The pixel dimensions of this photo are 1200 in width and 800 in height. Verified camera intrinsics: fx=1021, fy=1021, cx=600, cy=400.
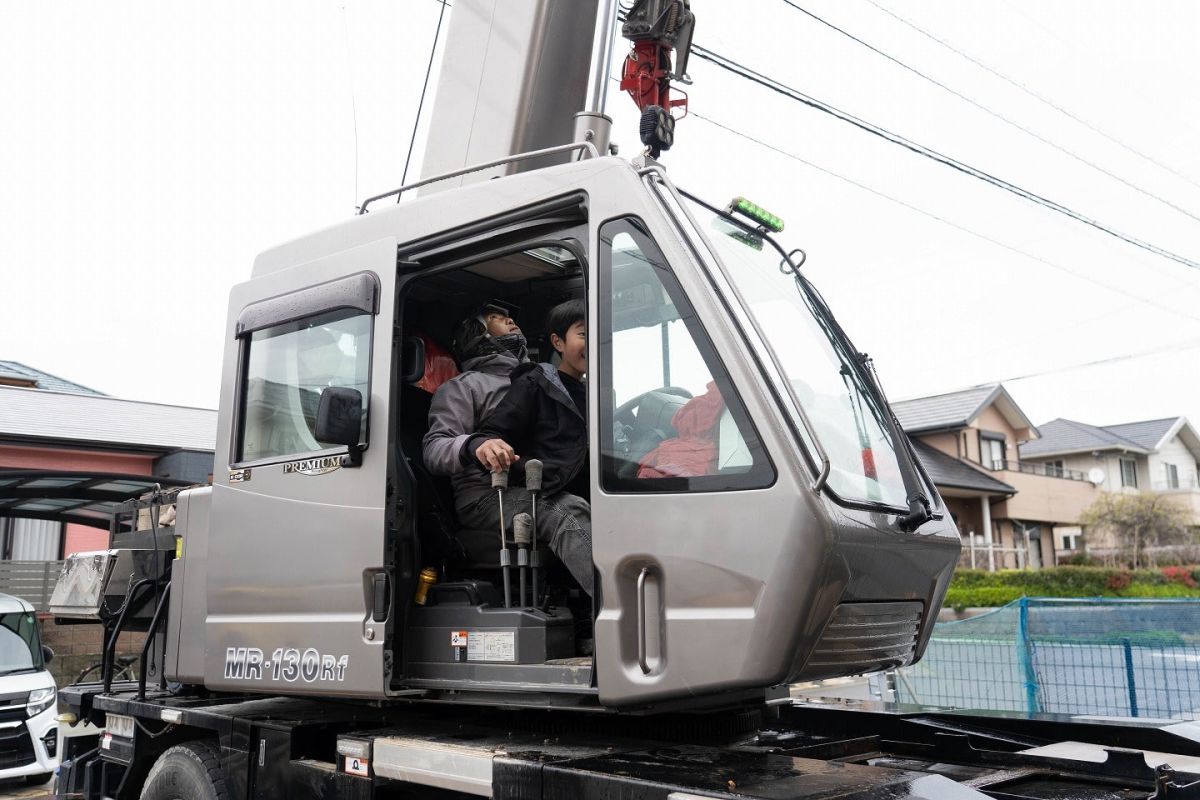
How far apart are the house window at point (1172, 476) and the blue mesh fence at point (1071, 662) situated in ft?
148

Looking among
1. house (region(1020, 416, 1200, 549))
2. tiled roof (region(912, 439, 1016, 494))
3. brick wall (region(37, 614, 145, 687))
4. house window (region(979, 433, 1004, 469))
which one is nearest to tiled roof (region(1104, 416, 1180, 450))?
house (region(1020, 416, 1200, 549))

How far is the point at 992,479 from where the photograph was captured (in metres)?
33.2

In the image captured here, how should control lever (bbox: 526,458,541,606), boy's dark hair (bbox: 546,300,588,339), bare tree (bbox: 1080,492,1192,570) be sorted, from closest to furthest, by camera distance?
1. control lever (bbox: 526,458,541,606)
2. boy's dark hair (bbox: 546,300,588,339)
3. bare tree (bbox: 1080,492,1192,570)

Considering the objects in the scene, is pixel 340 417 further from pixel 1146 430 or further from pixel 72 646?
pixel 1146 430

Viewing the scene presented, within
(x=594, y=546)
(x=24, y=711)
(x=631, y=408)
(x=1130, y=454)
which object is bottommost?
(x=24, y=711)

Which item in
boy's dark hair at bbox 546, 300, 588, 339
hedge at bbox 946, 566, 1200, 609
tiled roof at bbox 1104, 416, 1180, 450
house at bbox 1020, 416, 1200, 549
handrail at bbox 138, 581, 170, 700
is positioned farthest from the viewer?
tiled roof at bbox 1104, 416, 1180, 450

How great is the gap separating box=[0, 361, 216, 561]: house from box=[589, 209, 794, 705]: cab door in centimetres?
959

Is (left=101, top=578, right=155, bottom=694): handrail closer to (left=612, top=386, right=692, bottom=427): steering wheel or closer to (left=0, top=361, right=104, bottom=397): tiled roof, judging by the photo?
(left=612, top=386, right=692, bottom=427): steering wheel

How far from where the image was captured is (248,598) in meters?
4.33

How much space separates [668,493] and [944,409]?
1360 inches

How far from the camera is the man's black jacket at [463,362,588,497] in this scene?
13.0 ft

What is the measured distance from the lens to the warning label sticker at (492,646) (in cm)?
364

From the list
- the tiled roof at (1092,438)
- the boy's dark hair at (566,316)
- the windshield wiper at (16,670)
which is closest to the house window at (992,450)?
the tiled roof at (1092,438)

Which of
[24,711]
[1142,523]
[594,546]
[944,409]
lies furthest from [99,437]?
[1142,523]
